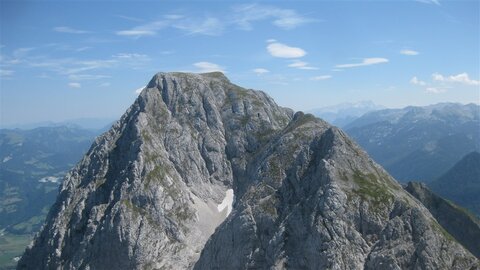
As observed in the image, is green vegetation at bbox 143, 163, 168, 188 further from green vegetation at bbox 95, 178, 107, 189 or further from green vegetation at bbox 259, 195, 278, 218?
green vegetation at bbox 259, 195, 278, 218

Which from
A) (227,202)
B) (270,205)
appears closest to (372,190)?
(270,205)

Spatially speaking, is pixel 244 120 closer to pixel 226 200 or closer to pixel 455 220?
pixel 226 200

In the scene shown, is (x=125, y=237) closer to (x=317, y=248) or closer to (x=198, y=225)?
(x=198, y=225)

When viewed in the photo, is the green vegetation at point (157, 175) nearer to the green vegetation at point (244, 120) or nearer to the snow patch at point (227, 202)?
the snow patch at point (227, 202)

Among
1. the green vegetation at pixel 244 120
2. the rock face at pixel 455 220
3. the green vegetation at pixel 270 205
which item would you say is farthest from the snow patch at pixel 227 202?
the rock face at pixel 455 220

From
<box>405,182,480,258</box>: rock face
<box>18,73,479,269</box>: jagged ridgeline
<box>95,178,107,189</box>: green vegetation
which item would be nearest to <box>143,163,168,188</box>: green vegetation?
<box>18,73,479,269</box>: jagged ridgeline

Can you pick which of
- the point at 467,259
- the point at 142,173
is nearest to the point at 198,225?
the point at 142,173
